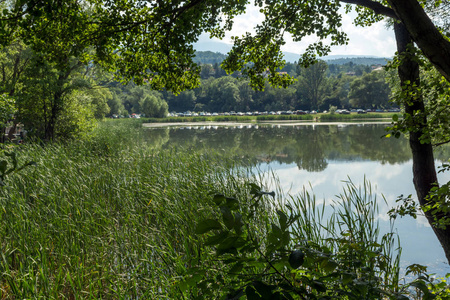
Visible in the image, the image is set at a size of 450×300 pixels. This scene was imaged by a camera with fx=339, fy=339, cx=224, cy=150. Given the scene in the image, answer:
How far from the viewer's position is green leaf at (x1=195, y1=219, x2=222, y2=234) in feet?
3.63

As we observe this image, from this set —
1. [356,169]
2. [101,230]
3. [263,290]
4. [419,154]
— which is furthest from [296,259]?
[356,169]

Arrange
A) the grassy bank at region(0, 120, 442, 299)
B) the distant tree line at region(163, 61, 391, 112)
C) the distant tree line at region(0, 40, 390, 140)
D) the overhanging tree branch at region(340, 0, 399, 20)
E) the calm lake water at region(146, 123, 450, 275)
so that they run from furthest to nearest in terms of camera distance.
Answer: the distant tree line at region(163, 61, 391, 112) < the distant tree line at region(0, 40, 390, 140) < the calm lake water at region(146, 123, 450, 275) < the overhanging tree branch at region(340, 0, 399, 20) < the grassy bank at region(0, 120, 442, 299)

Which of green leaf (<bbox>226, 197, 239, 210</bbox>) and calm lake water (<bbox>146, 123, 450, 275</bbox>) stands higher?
green leaf (<bbox>226, 197, 239, 210</bbox>)

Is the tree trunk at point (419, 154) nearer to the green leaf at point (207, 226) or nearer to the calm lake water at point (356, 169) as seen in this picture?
the calm lake water at point (356, 169)

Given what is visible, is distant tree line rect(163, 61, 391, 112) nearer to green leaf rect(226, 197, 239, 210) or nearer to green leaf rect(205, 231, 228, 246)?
green leaf rect(226, 197, 239, 210)

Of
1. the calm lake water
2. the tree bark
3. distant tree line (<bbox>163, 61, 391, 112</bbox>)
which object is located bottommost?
the calm lake water

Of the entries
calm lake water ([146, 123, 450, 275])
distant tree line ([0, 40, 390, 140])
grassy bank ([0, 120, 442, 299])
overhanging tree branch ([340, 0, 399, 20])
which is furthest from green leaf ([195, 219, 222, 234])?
calm lake water ([146, 123, 450, 275])

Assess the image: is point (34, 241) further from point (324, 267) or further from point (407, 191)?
point (407, 191)

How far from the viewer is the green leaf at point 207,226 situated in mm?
1107

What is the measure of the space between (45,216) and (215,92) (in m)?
84.4

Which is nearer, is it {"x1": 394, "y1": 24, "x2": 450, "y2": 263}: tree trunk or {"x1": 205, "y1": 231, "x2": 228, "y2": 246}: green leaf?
{"x1": 205, "y1": 231, "x2": 228, "y2": 246}: green leaf

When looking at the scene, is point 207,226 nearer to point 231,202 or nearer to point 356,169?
point 231,202

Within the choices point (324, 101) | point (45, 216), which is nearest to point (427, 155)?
point (45, 216)

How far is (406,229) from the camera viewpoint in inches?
277
